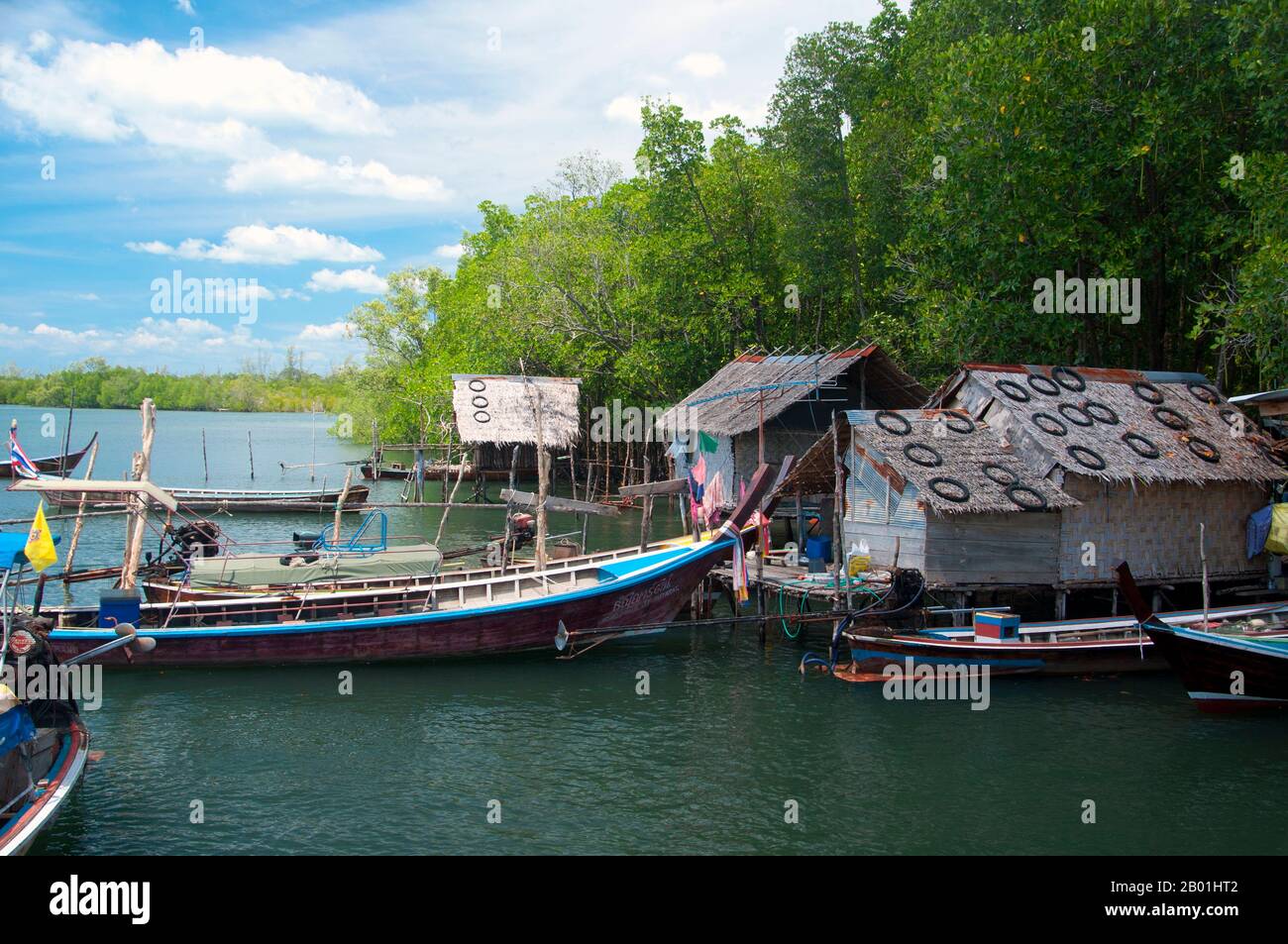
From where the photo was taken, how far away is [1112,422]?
19375 mm

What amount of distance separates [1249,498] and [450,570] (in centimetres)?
1641

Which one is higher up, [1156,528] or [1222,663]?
[1156,528]

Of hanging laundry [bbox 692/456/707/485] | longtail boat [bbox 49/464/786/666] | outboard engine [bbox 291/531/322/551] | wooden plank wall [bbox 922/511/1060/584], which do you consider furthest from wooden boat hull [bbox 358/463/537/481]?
wooden plank wall [bbox 922/511/1060/584]

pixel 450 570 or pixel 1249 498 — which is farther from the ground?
pixel 1249 498

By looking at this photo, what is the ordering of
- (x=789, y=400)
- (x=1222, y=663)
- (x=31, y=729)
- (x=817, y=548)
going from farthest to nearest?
1. (x=789, y=400)
2. (x=817, y=548)
3. (x=1222, y=663)
4. (x=31, y=729)

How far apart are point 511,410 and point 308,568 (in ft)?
51.4

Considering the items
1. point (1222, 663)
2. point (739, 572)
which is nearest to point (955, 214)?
point (739, 572)

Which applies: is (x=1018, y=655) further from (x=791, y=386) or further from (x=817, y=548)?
(x=791, y=386)

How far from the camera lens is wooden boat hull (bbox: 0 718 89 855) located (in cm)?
938

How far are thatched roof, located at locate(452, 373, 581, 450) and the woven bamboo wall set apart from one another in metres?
19.0

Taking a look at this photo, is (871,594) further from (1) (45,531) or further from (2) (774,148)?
(2) (774,148)
